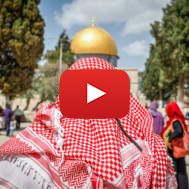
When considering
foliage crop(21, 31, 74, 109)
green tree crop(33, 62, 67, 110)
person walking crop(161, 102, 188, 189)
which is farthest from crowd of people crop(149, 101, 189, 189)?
green tree crop(33, 62, 67, 110)

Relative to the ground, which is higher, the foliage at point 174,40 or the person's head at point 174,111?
the foliage at point 174,40

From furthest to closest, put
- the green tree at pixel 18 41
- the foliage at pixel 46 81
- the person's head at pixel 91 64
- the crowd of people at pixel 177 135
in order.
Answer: the foliage at pixel 46 81, the green tree at pixel 18 41, the crowd of people at pixel 177 135, the person's head at pixel 91 64

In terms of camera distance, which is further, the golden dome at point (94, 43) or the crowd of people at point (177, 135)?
the golden dome at point (94, 43)

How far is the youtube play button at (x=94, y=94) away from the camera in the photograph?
1100 millimetres

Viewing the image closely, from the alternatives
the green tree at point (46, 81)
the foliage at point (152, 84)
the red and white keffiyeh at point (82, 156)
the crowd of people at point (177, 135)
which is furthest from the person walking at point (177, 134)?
the foliage at point (152, 84)

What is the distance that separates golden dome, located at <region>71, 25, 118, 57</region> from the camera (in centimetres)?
3553

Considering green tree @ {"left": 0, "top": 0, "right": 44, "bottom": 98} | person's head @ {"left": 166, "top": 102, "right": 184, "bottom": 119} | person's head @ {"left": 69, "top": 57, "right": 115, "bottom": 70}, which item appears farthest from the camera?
green tree @ {"left": 0, "top": 0, "right": 44, "bottom": 98}

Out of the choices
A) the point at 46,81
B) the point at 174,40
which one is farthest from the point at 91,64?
the point at 46,81

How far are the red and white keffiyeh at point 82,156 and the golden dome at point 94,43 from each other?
34386 mm

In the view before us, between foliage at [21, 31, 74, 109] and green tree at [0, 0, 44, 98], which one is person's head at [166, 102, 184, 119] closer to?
green tree at [0, 0, 44, 98]

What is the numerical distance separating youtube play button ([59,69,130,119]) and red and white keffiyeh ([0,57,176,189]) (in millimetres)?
195

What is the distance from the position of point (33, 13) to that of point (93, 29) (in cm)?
2440

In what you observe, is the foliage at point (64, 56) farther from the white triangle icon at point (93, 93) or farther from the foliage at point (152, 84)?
the white triangle icon at point (93, 93)

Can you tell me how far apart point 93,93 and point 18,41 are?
14.6m
